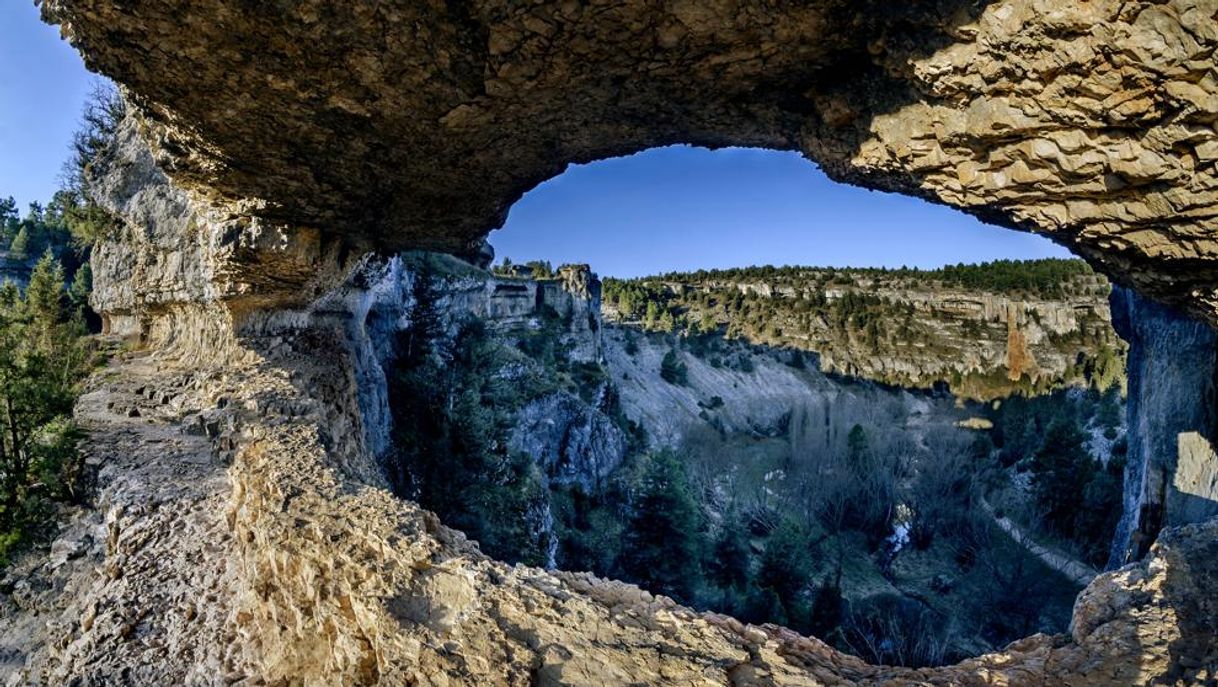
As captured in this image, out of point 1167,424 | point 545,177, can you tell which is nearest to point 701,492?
point 1167,424

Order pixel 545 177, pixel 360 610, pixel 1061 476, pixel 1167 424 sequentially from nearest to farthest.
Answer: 1. pixel 360 610
2. pixel 1167 424
3. pixel 545 177
4. pixel 1061 476

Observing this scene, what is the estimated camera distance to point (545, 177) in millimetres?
9133

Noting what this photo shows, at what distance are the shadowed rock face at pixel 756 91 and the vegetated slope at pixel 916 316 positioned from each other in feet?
201

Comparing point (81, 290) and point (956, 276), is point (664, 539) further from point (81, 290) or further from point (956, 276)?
point (956, 276)

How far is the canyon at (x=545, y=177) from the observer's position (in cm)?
359

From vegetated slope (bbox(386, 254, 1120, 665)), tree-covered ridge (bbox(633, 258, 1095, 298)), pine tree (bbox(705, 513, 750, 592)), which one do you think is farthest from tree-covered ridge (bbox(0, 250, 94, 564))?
tree-covered ridge (bbox(633, 258, 1095, 298))

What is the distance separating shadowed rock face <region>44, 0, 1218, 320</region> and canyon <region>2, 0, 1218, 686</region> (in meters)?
0.03

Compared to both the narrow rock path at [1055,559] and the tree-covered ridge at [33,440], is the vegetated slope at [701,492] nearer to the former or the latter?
the narrow rock path at [1055,559]

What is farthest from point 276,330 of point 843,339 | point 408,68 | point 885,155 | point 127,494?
point 843,339

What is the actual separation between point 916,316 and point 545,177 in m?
80.2

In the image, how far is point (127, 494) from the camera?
6516 millimetres

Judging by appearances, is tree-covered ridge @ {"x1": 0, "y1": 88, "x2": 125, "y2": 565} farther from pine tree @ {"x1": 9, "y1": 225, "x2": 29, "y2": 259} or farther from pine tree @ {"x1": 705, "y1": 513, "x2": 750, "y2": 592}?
pine tree @ {"x1": 9, "y1": 225, "x2": 29, "y2": 259}

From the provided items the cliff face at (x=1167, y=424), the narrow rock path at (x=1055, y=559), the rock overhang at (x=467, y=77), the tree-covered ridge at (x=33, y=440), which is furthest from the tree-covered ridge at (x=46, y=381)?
the narrow rock path at (x=1055, y=559)

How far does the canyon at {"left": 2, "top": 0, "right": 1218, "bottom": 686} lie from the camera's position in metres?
3.59
